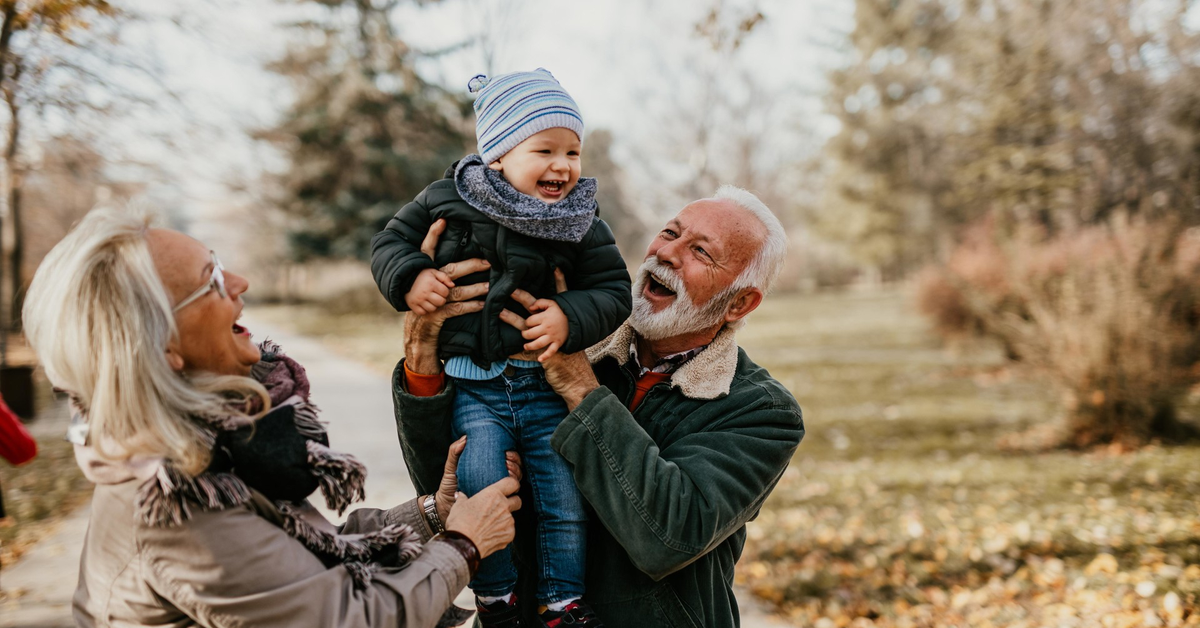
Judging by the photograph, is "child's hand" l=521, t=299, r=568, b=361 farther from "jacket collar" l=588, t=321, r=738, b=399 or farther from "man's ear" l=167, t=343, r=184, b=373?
"man's ear" l=167, t=343, r=184, b=373

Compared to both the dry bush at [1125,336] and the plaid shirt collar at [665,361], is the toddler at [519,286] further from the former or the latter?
the dry bush at [1125,336]

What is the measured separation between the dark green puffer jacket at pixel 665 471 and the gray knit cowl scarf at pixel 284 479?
15.9 inches

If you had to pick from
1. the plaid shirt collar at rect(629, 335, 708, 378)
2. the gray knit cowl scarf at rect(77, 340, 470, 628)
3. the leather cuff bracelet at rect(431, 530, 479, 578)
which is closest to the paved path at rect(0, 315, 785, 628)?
the gray knit cowl scarf at rect(77, 340, 470, 628)

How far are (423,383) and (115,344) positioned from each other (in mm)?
815

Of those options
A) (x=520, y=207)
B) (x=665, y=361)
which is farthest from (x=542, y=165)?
(x=665, y=361)

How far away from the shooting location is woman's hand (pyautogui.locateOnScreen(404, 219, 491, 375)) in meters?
2.02

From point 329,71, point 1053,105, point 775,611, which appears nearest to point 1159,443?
point 775,611

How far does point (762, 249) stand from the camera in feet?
8.08

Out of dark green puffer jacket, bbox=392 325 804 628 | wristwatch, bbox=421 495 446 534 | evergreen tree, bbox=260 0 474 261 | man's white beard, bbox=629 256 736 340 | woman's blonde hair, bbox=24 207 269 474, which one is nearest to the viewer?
woman's blonde hair, bbox=24 207 269 474

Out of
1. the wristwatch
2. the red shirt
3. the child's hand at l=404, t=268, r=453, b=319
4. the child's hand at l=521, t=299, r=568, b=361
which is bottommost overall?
the red shirt

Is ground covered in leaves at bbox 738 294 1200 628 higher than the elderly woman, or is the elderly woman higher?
the elderly woman

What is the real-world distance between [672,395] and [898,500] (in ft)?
18.8

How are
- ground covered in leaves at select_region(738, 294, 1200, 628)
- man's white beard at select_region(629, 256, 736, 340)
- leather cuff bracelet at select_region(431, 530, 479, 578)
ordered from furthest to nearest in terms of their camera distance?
ground covered in leaves at select_region(738, 294, 1200, 628) < man's white beard at select_region(629, 256, 736, 340) < leather cuff bracelet at select_region(431, 530, 479, 578)

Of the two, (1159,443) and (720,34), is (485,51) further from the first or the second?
(1159,443)
